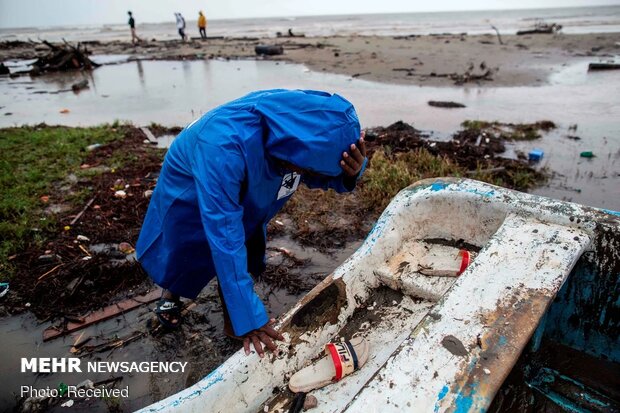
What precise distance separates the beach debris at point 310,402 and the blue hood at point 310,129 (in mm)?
1042

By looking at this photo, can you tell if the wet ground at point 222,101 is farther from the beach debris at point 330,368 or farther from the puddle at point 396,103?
the beach debris at point 330,368

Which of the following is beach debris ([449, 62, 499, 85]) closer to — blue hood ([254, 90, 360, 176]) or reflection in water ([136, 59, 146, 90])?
reflection in water ([136, 59, 146, 90])

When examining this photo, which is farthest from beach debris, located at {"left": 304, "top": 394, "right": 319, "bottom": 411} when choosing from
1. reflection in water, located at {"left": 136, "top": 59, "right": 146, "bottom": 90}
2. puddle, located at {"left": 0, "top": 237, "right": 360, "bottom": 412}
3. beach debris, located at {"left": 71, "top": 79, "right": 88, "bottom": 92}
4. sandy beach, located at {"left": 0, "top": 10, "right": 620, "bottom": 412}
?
beach debris, located at {"left": 71, "top": 79, "right": 88, "bottom": 92}

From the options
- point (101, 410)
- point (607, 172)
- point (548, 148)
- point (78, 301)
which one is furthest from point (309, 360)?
point (548, 148)

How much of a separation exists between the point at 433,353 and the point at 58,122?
29.7ft

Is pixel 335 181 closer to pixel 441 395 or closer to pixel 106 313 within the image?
pixel 441 395

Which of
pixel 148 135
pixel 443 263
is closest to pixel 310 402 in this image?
pixel 443 263

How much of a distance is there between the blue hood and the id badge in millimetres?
395

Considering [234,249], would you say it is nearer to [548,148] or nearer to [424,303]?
[424,303]

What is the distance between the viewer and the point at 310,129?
1.53m

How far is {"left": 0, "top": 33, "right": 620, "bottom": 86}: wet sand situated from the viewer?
12.5 m

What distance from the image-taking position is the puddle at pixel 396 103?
5.48 meters

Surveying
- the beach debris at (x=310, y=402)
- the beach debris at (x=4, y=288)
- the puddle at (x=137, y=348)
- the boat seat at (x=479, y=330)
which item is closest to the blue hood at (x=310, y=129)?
the boat seat at (x=479, y=330)

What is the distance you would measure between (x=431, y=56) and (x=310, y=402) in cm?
1645
